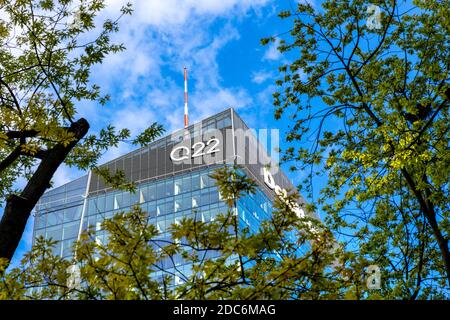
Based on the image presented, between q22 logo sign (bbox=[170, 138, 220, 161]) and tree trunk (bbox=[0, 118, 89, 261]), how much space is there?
39586 millimetres

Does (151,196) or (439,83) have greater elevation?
(151,196)

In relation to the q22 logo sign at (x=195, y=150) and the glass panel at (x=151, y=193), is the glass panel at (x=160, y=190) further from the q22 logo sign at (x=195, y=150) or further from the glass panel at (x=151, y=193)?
the q22 logo sign at (x=195, y=150)

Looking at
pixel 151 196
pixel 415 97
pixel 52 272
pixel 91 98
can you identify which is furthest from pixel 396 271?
pixel 151 196

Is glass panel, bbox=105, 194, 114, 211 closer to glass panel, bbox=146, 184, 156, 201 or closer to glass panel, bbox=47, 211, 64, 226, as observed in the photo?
glass panel, bbox=146, 184, 156, 201

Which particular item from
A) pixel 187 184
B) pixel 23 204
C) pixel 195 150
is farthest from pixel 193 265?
pixel 195 150

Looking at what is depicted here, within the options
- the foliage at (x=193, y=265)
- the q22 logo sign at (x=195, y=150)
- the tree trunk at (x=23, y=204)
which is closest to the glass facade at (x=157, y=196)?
the q22 logo sign at (x=195, y=150)

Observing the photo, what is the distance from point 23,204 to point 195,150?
1647 inches

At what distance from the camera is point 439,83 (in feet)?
32.1

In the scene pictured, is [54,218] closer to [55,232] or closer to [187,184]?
[55,232]

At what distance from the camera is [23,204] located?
6.22 m

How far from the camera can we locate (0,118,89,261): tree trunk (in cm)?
594
